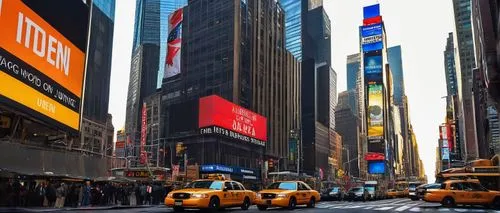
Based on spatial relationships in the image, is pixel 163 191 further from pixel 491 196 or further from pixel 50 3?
pixel 491 196

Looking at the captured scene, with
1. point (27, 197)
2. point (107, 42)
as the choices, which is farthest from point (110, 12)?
point (27, 197)

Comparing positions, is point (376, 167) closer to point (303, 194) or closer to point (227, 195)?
point (303, 194)

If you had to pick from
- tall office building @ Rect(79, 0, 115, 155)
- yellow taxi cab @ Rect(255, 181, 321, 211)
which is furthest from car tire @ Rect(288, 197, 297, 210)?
tall office building @ Rect(79, 0, 115, 155)

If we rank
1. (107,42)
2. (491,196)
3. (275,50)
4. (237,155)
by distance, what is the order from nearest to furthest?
(491,196)
(237,155)
(107,42)
(275,50)

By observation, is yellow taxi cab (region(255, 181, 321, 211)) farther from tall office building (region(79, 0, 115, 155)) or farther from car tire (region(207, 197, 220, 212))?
tall office building (region(79, 0, 115, 155))

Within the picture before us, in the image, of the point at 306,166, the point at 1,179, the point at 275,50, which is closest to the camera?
the point at 1,179

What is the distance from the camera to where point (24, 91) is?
733 inches

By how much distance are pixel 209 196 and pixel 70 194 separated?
13.4m

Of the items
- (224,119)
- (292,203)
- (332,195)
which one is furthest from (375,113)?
(292,203)

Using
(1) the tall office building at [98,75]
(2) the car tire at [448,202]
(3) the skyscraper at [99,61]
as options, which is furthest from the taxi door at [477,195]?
(3) the skyscraper at [99,61]

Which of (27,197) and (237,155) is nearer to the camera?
(27,197)

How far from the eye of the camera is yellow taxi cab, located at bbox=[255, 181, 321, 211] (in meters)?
21.8

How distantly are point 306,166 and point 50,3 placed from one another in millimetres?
144669

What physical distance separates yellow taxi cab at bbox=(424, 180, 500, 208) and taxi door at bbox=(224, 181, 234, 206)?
45.5 ft
